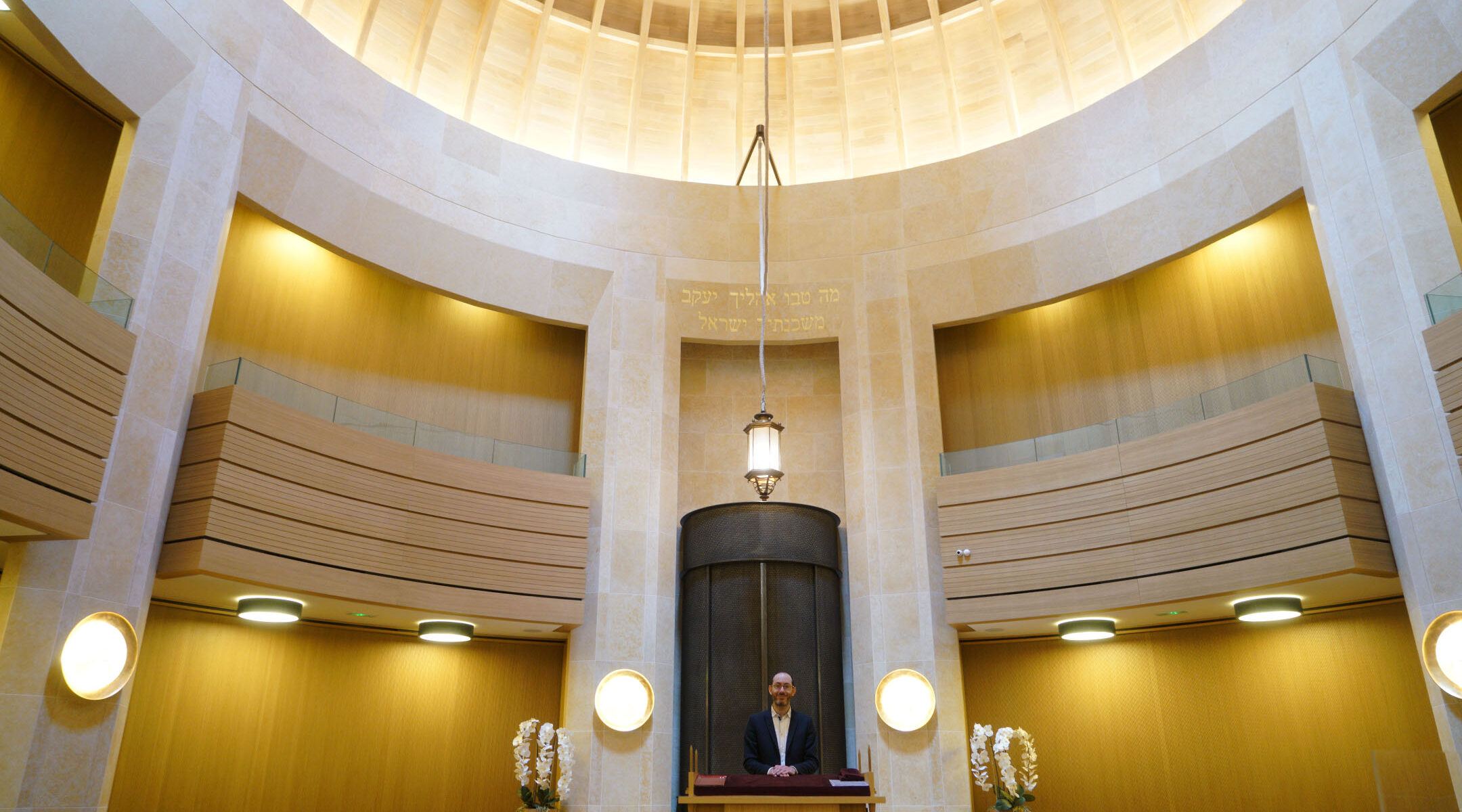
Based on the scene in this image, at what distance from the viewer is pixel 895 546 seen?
42.6 feet

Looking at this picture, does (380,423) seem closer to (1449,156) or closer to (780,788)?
(780,788)

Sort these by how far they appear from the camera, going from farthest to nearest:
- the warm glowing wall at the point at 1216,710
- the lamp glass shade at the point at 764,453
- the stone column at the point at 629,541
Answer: the stone column at the point at 629,541
the warm glowing wall at the point at 1216,710
the lamp glass shade at the point at 764,453

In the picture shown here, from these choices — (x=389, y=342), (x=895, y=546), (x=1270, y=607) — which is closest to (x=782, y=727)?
(x=895, y=546)

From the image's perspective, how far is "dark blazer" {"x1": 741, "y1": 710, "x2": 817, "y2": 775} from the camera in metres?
9.17

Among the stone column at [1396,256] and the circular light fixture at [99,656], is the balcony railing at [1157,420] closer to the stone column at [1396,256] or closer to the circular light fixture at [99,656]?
the stone column at [1396,256]

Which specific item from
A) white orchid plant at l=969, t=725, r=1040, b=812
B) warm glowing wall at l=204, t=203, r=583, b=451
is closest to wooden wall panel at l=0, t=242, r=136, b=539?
warm glowing wall at l=204, t=203, r=583, b=451

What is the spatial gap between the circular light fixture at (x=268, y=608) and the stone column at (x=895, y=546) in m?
7.24

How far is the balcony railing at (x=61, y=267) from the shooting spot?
7.44 meters

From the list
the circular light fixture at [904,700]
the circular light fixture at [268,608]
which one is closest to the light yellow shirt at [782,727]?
the circular light fixture at [904,700]

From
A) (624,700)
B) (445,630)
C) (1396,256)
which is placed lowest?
(624,700)

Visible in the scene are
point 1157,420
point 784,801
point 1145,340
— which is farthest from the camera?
point 1145,340

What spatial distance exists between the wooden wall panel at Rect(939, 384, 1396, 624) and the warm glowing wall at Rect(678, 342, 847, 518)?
2.50 m

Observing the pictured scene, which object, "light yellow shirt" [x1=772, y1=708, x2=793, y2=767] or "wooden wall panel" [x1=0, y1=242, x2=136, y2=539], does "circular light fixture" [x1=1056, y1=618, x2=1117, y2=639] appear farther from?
"wooden wall panel" [x1=0, y1=242, x2=136, y2=539]

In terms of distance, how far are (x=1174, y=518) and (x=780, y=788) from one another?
6.54 metres
